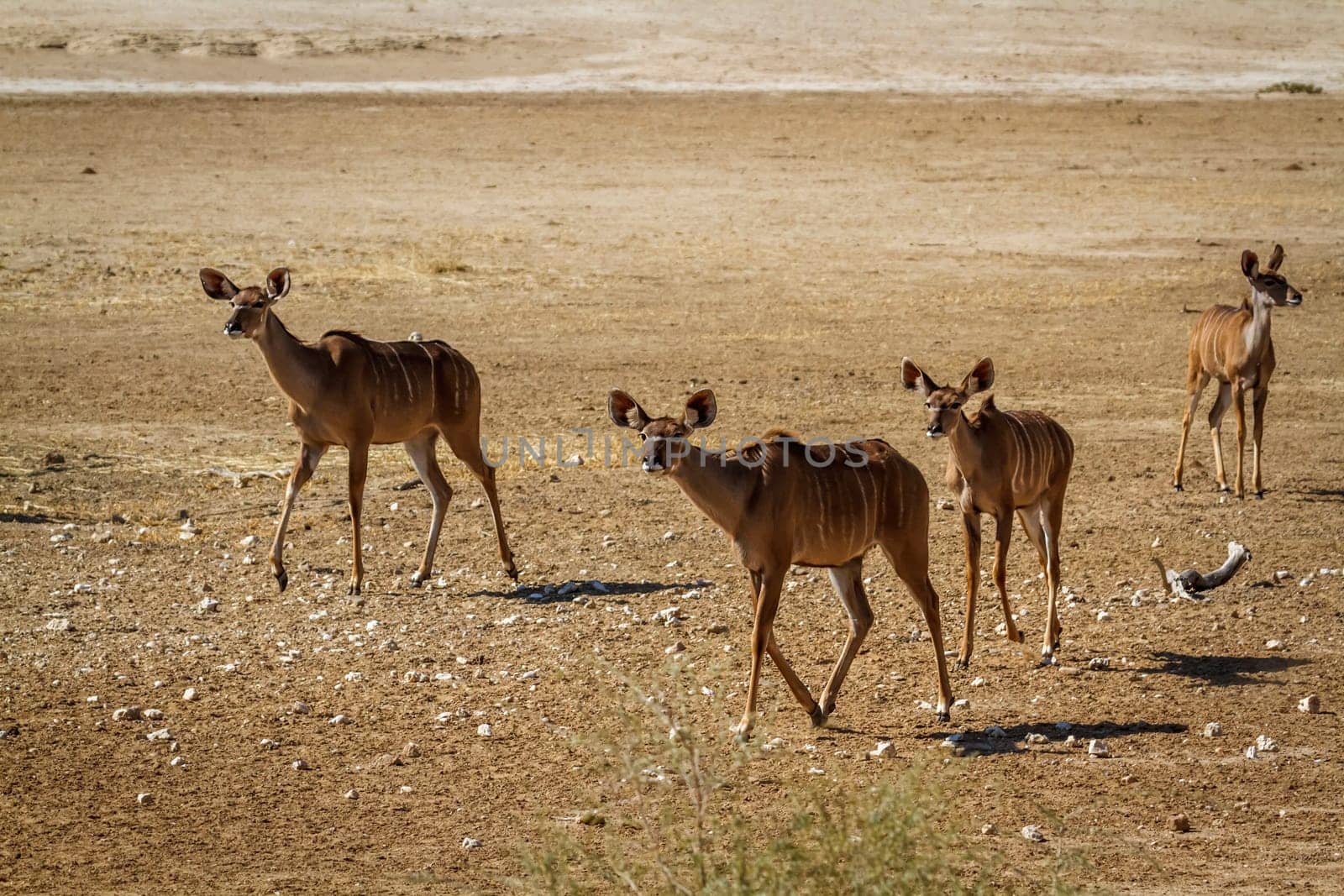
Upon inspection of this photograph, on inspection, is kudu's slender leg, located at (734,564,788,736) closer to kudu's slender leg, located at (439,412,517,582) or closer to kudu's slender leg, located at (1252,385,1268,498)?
kudu's slender leg, located at (439,412,517,582)

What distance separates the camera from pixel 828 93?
42406mm

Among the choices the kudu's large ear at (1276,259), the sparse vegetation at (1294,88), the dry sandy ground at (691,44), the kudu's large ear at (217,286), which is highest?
the dry sandy ground at (691,44)

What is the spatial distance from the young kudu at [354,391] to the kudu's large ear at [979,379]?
338cm

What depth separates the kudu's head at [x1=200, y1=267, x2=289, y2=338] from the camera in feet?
39.1

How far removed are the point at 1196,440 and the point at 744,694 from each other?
800 cm

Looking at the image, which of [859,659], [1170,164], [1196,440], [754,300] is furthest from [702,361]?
[1170,164]

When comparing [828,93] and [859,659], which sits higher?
[828,93]

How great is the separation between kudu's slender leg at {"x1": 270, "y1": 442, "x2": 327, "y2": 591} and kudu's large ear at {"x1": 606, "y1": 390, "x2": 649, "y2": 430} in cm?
340

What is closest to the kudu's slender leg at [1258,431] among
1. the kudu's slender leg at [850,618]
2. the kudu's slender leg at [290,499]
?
the kudu's slender leg at [850,618]

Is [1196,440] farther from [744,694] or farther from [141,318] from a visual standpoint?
[141,318]

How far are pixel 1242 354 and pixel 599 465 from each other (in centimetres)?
517

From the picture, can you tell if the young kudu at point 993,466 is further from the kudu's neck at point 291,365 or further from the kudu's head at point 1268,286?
the kudu's head at point 1268,286

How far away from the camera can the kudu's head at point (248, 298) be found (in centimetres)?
1192

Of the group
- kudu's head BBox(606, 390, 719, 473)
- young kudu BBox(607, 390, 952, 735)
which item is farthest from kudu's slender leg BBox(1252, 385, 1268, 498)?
kudu's head BBox(606, 390, 719, 473)
